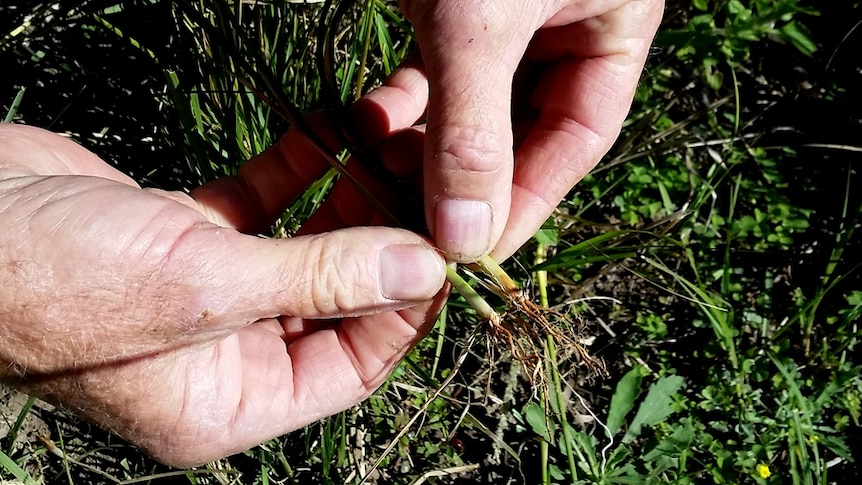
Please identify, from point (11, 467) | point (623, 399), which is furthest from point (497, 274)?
point (11, 467)

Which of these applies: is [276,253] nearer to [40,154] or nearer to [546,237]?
[40,154]

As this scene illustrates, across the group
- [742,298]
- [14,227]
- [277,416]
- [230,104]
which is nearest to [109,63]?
[230,104]

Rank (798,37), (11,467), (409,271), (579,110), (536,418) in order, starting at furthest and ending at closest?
(798,37) < (536,418) < (579,110) < (11,467) < (409,271)

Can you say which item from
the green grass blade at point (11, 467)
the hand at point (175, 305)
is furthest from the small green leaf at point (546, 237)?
the green grass blade at point (11, 467)

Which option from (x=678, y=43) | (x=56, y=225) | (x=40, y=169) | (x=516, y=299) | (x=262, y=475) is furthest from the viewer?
(x=678, y=43)

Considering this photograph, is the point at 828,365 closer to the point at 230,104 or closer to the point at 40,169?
the point at 230,104

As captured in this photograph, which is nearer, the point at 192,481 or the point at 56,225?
the point at 56,225

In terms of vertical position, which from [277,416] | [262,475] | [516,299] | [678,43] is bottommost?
[262,475]
